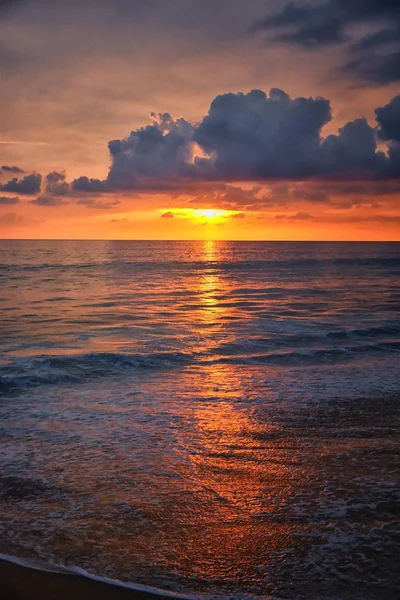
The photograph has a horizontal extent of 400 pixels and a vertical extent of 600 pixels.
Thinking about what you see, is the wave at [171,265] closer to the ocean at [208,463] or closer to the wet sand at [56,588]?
the ocean at [208,463]

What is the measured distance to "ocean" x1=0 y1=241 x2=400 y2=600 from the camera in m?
4.91

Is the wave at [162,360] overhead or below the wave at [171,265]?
below

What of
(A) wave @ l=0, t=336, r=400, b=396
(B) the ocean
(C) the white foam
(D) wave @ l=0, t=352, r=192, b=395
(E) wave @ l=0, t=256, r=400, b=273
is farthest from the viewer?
(E) wave @ l=0, t=256, r=400, b=273

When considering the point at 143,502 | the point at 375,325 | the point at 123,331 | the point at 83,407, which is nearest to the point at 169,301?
the point at 123,331

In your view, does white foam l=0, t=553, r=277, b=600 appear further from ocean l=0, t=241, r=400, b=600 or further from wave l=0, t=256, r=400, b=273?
wave l=0, t=256, r=400, b=273

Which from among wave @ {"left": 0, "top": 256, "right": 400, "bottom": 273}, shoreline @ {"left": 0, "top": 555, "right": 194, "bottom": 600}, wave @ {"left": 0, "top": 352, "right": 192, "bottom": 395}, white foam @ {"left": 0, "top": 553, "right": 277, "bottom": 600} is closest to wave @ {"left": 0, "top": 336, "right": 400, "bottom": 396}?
wave @ {"left": 0, "top": 352, "right": 192, "bottom": 395}

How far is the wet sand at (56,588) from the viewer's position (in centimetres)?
444

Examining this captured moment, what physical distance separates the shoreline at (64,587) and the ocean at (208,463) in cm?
13

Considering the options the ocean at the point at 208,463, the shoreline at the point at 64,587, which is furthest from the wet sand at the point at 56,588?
the ocean at the point at 208,463

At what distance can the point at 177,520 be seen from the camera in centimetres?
570

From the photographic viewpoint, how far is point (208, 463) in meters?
7.29

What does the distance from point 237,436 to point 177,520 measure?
2882mm

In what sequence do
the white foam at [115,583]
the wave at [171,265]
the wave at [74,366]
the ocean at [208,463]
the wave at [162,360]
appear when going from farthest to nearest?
1. the wave at [171,265]
2. the wave at [162,360]
3. the wave at [74,366]
4. the ocean at [208,463]
5. the white foam at [115,583]

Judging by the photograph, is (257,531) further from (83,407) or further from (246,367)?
(246,367)
